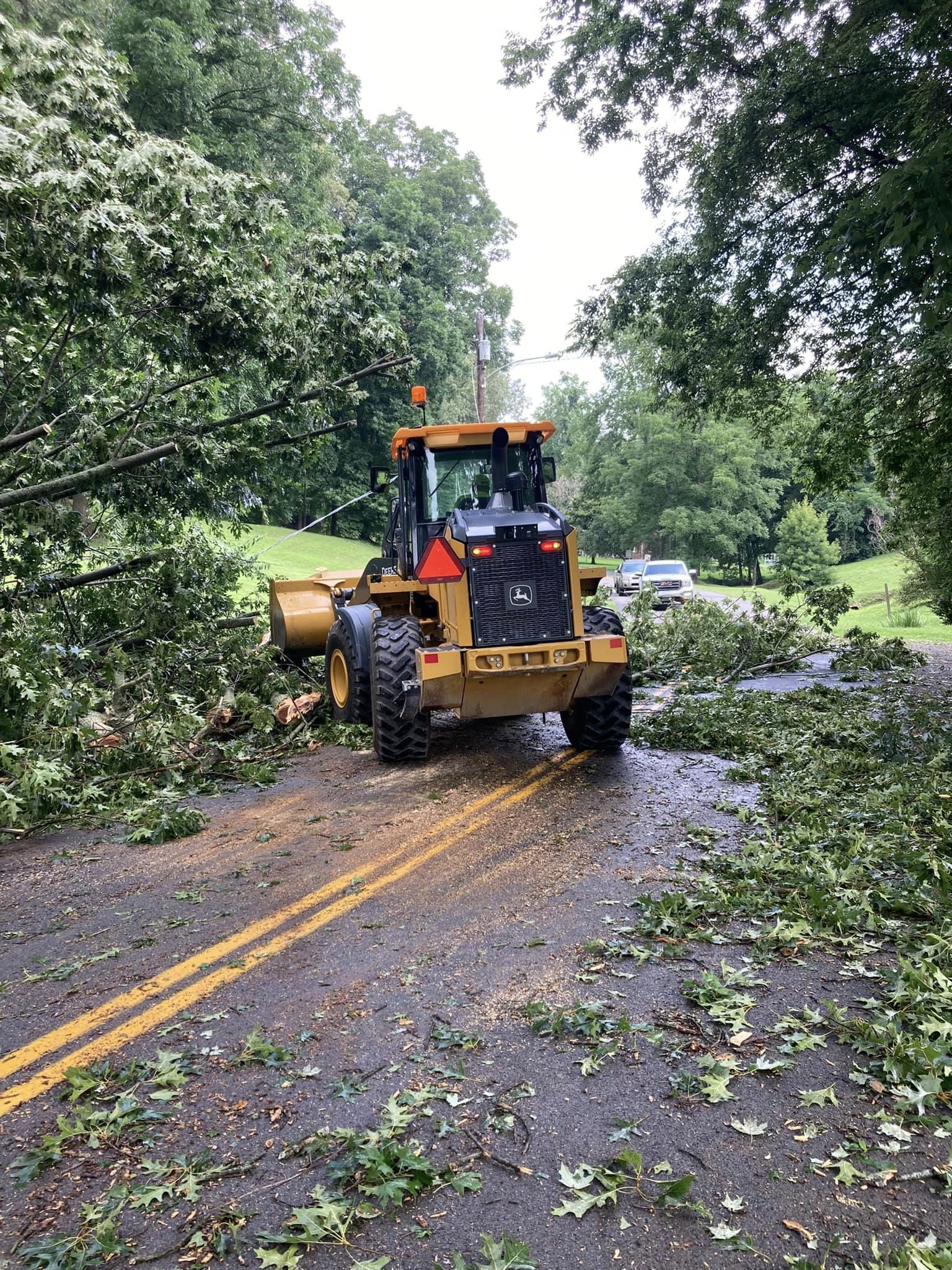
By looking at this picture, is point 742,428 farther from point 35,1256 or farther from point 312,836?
point 35,1256

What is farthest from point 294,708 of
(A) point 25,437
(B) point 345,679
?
(A) point 25,437

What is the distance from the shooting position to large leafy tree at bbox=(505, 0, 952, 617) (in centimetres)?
927

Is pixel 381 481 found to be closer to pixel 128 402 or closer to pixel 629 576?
pixel 128 402

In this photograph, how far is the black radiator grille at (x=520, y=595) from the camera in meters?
6.89

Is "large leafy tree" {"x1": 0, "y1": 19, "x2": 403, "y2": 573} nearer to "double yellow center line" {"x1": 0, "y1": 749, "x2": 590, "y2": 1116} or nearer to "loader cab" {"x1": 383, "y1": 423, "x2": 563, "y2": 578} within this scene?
"loader cab" {"x1": 383, "y1": 423, "x2": 563, "y2": 578}

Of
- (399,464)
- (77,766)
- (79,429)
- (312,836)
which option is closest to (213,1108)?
(312,836)

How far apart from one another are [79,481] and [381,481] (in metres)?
2.96

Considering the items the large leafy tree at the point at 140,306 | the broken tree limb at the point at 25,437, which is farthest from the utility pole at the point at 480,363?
the broken tree limb at the point at 25,437

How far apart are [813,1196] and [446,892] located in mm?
2571

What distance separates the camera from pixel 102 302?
746 cm

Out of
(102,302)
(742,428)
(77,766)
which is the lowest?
(77,766)

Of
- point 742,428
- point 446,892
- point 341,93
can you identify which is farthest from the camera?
point 742,428

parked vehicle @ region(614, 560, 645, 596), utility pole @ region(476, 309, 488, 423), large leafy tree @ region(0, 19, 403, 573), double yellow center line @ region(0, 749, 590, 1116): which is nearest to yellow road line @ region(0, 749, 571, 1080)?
double yellow center line @ region(0, 749, 590, 1116)

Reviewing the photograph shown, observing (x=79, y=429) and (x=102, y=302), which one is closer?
(x=102, y=302)
